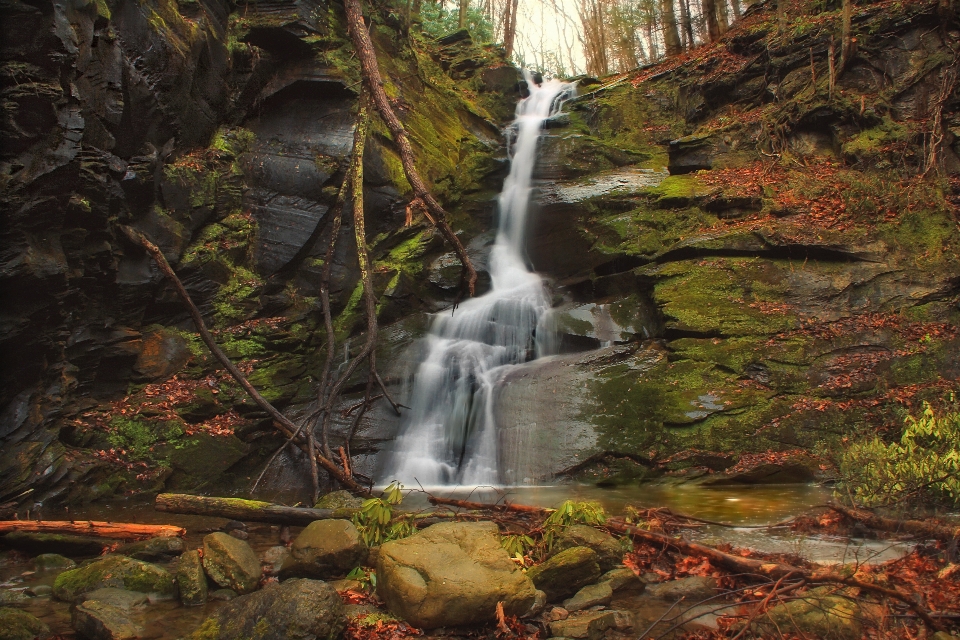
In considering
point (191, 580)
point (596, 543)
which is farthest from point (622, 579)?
point (191, 580)

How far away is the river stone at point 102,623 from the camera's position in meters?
3.74

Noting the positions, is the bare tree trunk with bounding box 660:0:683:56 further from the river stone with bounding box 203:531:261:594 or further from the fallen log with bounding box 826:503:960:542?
the river stone with bounding box 203:531:261:594

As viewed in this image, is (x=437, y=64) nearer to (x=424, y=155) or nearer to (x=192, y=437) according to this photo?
(x=424, y=155)

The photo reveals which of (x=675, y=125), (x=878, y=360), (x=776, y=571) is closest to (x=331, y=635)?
(x=776, y=571)

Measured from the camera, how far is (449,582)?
12.4 feet

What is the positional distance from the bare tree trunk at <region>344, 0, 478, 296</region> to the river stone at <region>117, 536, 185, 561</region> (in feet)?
15.5

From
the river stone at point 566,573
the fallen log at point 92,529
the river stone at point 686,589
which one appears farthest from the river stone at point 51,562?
the river stone at point 686,589

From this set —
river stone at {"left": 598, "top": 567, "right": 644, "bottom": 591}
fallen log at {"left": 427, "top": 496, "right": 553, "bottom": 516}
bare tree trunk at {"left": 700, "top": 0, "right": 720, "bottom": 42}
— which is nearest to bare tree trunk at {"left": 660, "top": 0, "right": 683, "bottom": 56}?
bare tree trunk at {"left": 700, "top": 0, "right": 720, "bottom": 42}

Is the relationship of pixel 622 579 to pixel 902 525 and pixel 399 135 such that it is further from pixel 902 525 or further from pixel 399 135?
pixel 399 135

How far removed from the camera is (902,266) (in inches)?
349

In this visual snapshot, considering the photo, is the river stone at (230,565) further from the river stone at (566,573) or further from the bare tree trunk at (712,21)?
the bare tree trunk at (712,21)

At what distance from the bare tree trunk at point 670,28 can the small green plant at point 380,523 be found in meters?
19.8

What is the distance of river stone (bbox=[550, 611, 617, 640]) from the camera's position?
366 centimetres

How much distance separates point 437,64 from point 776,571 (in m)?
17.7
